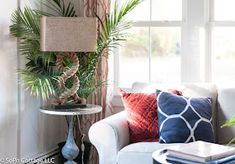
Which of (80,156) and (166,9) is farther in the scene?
(166,9)

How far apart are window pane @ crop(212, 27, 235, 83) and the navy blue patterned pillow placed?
2.63 feet

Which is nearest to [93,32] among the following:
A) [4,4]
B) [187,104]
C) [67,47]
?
[67,47]

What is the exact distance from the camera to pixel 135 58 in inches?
161

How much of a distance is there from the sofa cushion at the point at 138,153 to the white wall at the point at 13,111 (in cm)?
95

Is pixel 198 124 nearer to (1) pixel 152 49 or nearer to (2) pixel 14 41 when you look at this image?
(1) pixel 152 49

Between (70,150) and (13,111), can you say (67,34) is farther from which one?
(70,150)

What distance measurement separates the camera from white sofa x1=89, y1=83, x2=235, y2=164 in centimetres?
278

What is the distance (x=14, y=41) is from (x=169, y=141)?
1416 mm

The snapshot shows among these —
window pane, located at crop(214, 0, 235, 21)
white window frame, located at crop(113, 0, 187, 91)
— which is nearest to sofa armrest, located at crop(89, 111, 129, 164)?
white window frame, located at crop(113, 0, 187, 91)

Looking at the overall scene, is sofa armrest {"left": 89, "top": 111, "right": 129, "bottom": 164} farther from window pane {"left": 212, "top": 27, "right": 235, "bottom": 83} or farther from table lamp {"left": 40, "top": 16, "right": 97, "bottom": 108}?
window pane {"left": 212, "top": 27, "right": 235, "bottom": 83}

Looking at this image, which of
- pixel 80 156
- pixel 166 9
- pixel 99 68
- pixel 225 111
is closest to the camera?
pixel 225 111

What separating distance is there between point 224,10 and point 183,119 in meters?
1.36
